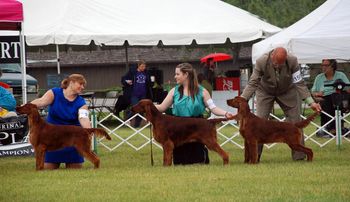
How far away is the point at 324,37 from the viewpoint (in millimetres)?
13922

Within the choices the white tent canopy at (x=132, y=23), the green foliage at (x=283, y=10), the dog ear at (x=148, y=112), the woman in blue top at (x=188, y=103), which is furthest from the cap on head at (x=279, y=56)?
the green foliage at (x=283, y=10)

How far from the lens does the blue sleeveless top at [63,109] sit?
32.1ft

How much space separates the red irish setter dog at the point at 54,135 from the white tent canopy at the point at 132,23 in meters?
7.70

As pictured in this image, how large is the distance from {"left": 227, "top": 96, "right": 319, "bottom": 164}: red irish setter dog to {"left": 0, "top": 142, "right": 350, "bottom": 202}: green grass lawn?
25cm

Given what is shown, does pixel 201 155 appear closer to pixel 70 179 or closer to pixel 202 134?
pixel 202 134

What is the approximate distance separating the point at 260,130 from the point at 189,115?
0.85 m

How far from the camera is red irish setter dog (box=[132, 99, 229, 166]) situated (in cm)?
970

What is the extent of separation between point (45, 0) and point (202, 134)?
383 inches

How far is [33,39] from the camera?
17125 mm

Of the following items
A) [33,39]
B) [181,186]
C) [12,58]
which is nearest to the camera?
[181,186]

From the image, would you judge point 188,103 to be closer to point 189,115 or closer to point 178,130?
point 189,115

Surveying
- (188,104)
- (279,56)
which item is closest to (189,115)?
(188,104)

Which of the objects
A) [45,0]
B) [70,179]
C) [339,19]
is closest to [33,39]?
[45,0]

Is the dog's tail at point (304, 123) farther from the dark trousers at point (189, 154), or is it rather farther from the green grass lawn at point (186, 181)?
the dark trousers at point (189, 154)
